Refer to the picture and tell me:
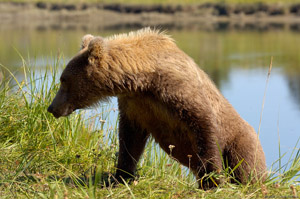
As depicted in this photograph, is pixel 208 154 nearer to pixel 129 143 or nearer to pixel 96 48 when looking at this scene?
pixel 129 143

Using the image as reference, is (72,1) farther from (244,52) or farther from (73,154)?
(73,154)

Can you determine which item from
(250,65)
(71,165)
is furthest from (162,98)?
(250,65)

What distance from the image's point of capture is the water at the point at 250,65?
9.50 meters

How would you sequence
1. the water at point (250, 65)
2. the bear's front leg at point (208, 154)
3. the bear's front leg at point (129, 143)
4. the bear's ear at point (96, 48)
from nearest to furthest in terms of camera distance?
1. the bear's ear at point (96, 48)
2. the bear's front leg at point (208, 154)
3. the bear's front leg at point (129, 143)
4. the water at point (250, 65)

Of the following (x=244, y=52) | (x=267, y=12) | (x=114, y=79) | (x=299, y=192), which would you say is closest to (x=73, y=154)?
(x=114, y=79)

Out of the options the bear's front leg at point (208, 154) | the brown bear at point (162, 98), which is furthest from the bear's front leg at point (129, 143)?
the bear's front leg at point (208, 154)

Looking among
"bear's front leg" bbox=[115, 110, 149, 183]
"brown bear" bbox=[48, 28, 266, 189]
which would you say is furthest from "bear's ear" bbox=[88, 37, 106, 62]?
"bear's front leg" bbox=[115, 110, 149, 183]

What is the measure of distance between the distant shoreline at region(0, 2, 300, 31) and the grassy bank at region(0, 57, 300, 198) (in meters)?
29.4

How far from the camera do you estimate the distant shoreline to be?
118 ft

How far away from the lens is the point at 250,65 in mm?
Result: 20406

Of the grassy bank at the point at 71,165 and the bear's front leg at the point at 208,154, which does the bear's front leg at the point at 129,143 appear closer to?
the grassy bank at the point at 71,165

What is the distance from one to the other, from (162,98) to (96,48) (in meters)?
0.77

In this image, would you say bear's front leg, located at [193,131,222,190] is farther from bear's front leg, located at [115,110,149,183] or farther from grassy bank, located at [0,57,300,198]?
bear's front leg, located at [115,110,149,183]

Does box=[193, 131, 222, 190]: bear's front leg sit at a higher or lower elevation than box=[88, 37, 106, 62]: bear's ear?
lower
